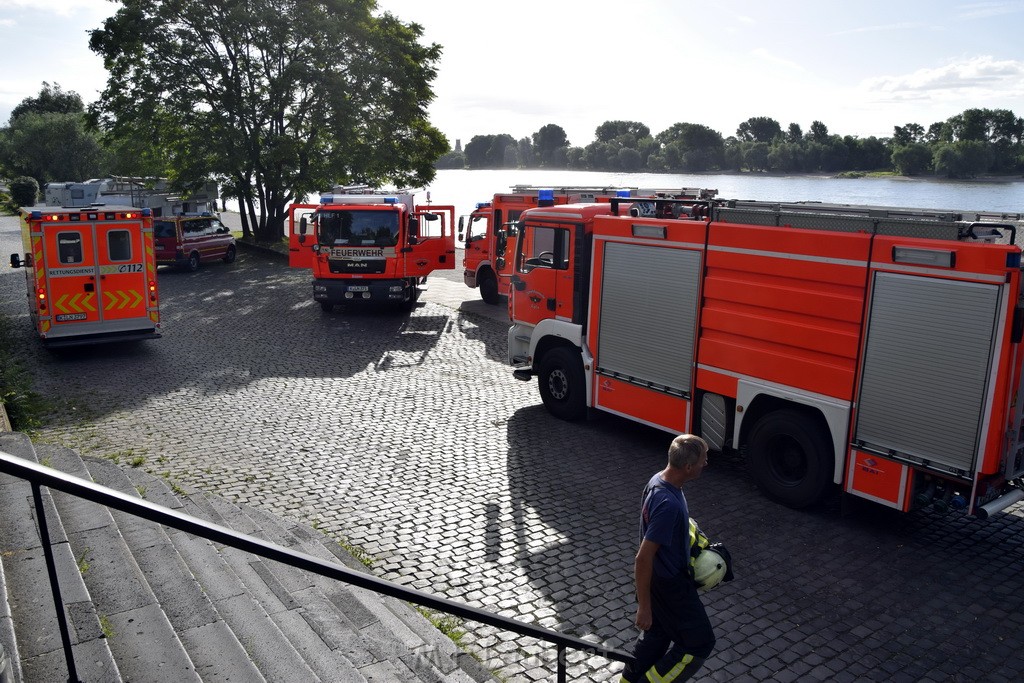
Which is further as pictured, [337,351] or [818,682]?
[337,351]

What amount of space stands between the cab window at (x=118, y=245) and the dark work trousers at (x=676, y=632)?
1391 cm

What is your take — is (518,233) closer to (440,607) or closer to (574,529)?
(574,529)

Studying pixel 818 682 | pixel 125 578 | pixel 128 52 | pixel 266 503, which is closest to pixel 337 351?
pixel 266 503

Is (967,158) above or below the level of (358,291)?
above

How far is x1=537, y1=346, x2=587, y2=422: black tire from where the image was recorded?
11680 millimetres

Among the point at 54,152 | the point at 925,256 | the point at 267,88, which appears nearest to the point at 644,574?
the point at 925,256

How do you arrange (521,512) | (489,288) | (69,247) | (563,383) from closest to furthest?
1. (521,512)
2. (563,383)
3. (69,247)
4. (489,288)

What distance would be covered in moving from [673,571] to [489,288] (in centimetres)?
1804

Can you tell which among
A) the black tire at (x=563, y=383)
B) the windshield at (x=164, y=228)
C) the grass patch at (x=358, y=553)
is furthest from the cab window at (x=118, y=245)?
the windshield at (x=164, y=228)

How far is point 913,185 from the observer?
22.8 meters

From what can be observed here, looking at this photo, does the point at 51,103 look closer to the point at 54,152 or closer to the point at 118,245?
the point at 54,152

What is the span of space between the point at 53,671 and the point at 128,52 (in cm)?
3150

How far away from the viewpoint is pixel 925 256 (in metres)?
7.43

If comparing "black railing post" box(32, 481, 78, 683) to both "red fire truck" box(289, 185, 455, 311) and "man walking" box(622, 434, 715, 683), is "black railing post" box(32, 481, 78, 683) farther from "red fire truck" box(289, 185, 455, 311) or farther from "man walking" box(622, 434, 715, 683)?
"red fire truck" box(289, 185, 455, 311)
